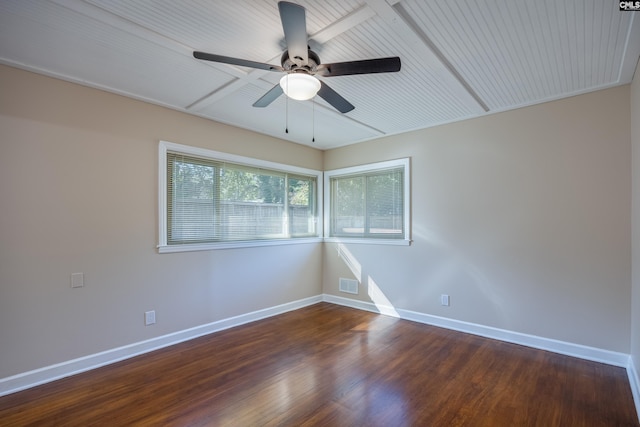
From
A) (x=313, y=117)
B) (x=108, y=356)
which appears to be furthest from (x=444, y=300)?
(x=108, y=356)

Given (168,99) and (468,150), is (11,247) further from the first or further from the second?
(468,150)

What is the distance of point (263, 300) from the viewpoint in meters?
4.30

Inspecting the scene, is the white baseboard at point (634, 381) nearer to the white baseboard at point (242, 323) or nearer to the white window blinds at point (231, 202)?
the white baseboard at point (242, 323)

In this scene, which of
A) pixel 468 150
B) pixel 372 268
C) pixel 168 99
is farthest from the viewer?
pixel 372 268

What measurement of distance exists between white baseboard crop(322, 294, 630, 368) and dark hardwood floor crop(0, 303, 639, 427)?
9 cm

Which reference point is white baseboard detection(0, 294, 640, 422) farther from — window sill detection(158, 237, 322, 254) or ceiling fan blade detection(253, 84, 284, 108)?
Result: ceiling fan blade detection(253, 84, 284, 108)

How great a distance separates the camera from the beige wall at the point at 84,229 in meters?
2.47

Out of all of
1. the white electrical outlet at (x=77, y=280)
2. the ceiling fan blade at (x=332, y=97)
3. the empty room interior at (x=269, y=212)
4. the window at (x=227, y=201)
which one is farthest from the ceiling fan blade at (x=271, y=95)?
the white electrical outlet at (x=77, y=280)

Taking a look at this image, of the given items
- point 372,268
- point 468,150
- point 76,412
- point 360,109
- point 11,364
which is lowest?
point 76,412

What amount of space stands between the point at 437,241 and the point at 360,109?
6.48 feet

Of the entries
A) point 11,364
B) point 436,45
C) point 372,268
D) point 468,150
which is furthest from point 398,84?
point 11,364

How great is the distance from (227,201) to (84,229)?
1531 mm

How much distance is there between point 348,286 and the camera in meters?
4.88

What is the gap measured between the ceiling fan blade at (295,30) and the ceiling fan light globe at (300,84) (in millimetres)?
95
